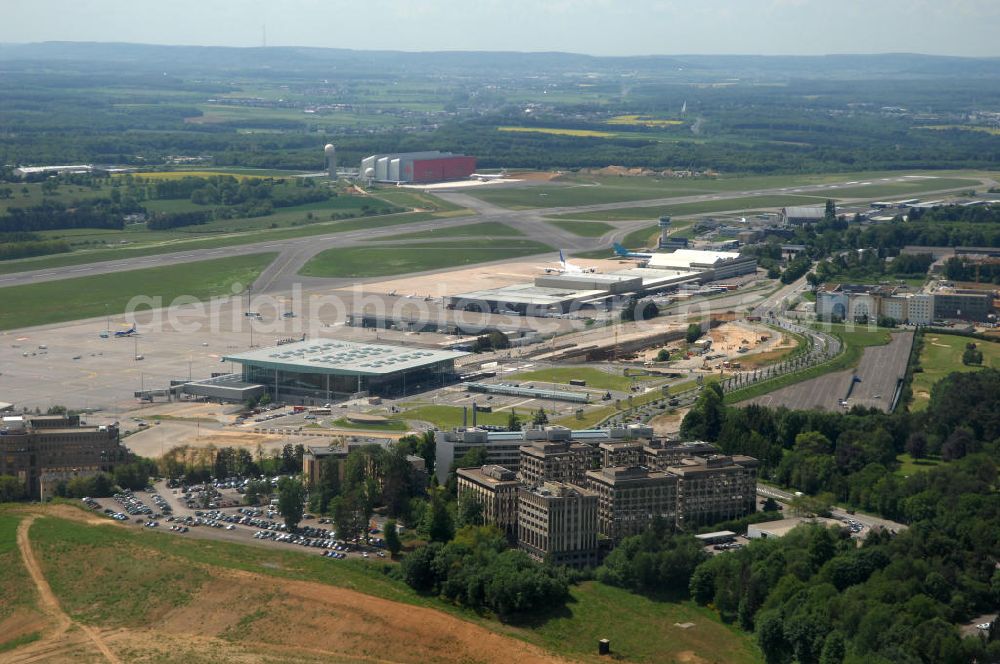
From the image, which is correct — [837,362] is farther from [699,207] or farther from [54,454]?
[699,207]

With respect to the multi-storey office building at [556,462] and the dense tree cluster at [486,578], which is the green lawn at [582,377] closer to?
the multi-storey office building at [556,462]

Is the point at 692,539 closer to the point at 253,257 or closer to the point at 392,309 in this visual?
the point at 392,309

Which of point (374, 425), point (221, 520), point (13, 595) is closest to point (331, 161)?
point (374, 425)


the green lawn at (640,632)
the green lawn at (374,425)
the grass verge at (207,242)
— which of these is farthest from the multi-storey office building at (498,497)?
the grass verge at (207,242)

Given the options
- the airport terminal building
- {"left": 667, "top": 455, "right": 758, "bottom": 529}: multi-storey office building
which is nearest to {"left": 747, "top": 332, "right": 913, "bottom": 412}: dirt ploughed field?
the airport terminal building

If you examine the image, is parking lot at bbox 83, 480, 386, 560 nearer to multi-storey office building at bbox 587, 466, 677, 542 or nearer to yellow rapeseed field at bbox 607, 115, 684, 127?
multi-storey office building at bbox 587, 466, 677, 542

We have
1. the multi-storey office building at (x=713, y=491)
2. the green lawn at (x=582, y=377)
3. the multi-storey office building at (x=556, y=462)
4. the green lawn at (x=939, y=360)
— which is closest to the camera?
the multi-storey office building at (x=713, y=491)

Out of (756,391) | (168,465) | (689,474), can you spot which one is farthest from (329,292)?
(689,474)
